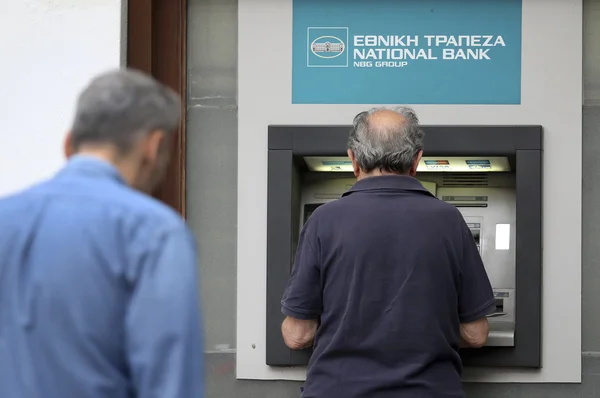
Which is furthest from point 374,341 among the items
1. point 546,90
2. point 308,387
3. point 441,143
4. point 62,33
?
point 62,33

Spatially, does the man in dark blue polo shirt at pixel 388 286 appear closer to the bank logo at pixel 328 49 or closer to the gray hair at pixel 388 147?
the gray hair at pixel 388 147

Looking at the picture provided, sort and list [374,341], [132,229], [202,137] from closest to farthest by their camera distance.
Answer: [132,229] < [374,341] < [202,137]

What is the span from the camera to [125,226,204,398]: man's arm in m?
1.68

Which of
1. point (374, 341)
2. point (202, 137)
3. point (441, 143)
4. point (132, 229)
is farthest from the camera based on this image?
point (202, 137)

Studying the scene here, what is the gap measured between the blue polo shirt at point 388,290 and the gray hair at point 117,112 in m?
1.25

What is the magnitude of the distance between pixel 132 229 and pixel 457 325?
61.3 inches

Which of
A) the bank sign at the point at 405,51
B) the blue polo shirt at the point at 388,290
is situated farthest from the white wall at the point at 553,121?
the blue polo shirt at the point at 388,290

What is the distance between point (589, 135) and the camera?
4.09 metres

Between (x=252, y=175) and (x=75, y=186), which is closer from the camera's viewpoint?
(x=75, y=186)

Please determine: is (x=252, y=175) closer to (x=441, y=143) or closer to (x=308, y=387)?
(x=441, y=143)

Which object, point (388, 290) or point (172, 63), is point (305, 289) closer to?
point (388, 290)

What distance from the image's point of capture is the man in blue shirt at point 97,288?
1.69m

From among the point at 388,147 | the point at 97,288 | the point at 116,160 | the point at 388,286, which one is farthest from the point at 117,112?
the point at 388,147

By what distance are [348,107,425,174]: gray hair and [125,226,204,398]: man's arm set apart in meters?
1.46
